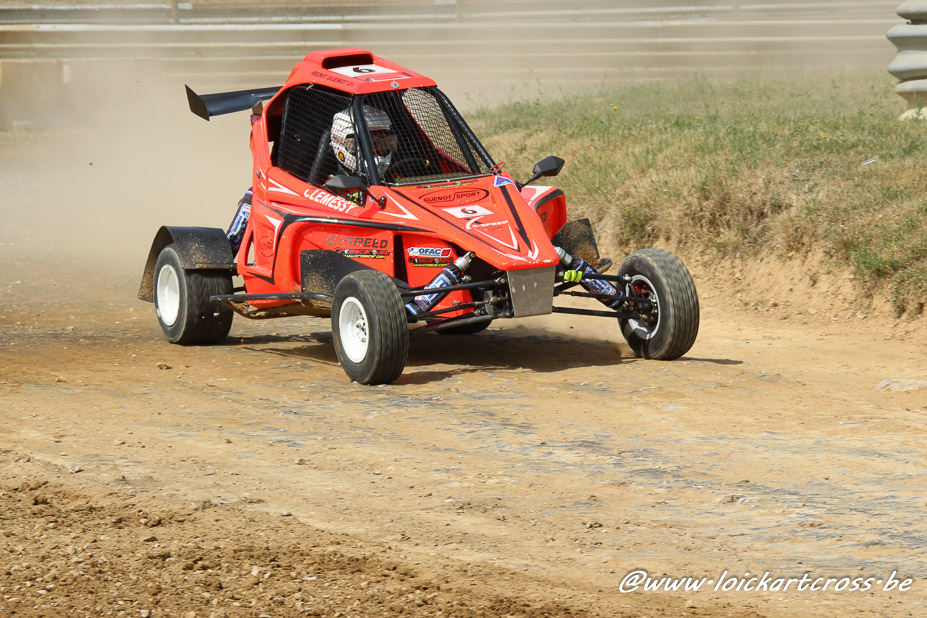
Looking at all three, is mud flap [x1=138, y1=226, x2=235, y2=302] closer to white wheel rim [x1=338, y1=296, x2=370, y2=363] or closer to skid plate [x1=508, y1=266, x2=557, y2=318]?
white wheel rim [x1=338, y1=296, x2=370, y2=363]

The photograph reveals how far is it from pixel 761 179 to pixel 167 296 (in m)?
5.79

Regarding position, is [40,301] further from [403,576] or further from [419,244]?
[403,576]

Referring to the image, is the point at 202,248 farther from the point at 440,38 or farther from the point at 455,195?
the point at 440,38

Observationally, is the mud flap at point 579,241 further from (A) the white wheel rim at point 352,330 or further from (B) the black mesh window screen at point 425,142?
(A) the white wheel rim at point 352,330

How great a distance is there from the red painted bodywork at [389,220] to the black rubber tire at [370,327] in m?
0.49

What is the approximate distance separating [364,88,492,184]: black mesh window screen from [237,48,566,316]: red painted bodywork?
0.12 m

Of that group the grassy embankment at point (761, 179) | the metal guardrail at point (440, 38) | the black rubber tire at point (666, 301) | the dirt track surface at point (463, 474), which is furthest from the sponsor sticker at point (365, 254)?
the metal guardrail at point (440, 38)

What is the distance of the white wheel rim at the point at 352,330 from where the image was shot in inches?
307

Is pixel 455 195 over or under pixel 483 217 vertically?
over

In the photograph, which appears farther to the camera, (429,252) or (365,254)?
(365,254)

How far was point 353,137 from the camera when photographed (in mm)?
8562

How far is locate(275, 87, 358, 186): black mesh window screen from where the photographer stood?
8.64 m

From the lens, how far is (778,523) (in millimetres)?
4867

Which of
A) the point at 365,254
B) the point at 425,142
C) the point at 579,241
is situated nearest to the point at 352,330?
the point at 365,254
